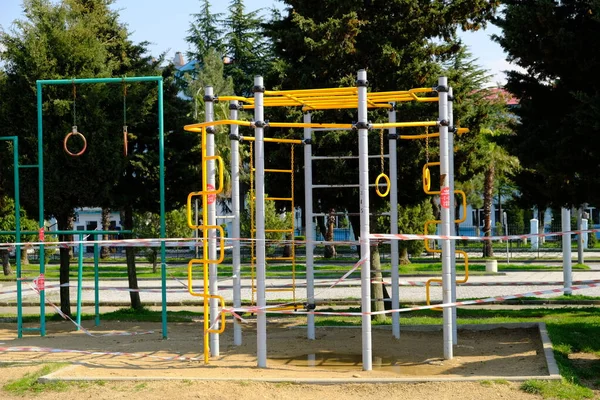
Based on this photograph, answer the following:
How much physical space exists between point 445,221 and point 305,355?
2850 mm

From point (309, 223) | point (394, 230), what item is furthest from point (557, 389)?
point (309, 223)

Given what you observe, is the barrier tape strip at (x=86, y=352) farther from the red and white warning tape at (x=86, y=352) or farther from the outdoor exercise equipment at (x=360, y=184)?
the outdoor exercise equipment at (x=360, y=184)

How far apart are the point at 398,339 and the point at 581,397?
4.83m

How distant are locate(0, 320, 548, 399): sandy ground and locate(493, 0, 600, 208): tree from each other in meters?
2.74

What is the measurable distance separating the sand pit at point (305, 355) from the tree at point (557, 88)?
108 inches

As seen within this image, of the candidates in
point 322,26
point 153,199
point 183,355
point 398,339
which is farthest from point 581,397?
point 153,199

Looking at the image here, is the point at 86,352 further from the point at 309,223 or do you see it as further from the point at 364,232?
the point at 364,232

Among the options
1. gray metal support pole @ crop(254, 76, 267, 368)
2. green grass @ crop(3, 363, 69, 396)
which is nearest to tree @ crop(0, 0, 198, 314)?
gray metal support pole @ crop(254, 76, 267, 368)

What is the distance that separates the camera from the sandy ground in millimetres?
9180

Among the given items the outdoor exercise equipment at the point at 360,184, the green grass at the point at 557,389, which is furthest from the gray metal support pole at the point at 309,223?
the green grass at the point at 557,389

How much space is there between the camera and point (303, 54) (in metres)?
16.7

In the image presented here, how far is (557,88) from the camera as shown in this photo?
1332 cm

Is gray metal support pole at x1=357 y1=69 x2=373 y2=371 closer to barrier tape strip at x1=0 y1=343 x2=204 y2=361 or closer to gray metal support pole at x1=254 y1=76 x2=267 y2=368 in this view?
gray metal support pole at x1=254 y1=76 x2=267 y2=368

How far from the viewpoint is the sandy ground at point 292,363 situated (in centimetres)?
918
